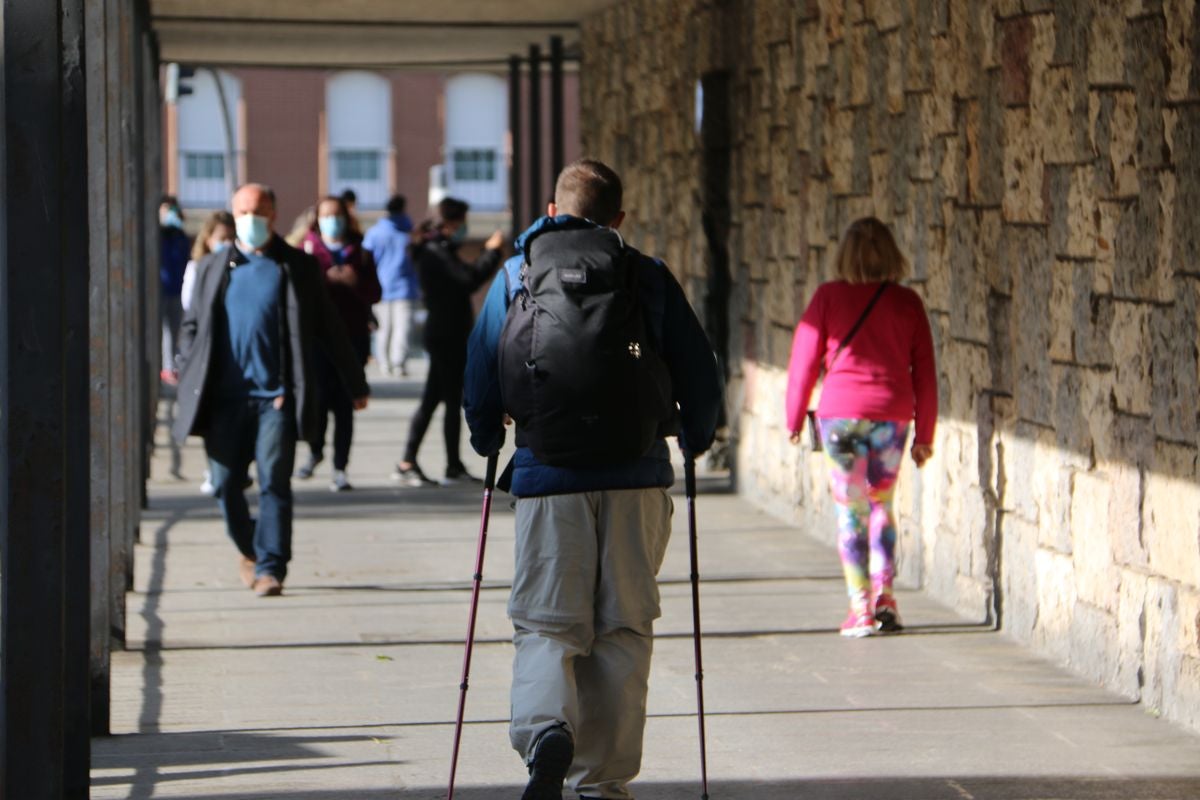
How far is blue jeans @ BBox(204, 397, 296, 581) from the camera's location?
9.46 meters

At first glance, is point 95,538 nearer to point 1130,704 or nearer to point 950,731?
point 950,731

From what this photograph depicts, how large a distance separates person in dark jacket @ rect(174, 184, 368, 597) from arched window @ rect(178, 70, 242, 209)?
36.0 m

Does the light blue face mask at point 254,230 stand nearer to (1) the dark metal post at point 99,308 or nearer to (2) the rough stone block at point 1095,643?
(1) the dark metal post at point 99,308

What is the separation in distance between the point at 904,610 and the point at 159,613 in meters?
3.25

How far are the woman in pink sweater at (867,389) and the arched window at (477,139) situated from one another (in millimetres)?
37615

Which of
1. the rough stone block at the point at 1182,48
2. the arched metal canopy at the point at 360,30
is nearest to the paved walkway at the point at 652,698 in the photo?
the rough stone block at the point at 1182,48

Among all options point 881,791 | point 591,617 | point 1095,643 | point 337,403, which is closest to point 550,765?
point 591,617

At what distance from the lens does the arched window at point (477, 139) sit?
1831 inches

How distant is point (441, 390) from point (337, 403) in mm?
1173

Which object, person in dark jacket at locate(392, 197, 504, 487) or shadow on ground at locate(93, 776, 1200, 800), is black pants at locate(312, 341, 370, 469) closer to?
person in dark jacket at locate(392, 197, 504, 487)

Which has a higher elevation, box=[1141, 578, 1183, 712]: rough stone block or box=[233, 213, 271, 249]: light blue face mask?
box=[233, 213, 271, 249]: light blue face mask

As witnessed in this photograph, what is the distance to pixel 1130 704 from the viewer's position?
7.49 meters

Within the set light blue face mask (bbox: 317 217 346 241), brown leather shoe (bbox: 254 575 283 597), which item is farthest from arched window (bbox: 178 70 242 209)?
brown leather shoe (bbox: 254 575 283 597)

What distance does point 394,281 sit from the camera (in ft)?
77.4
